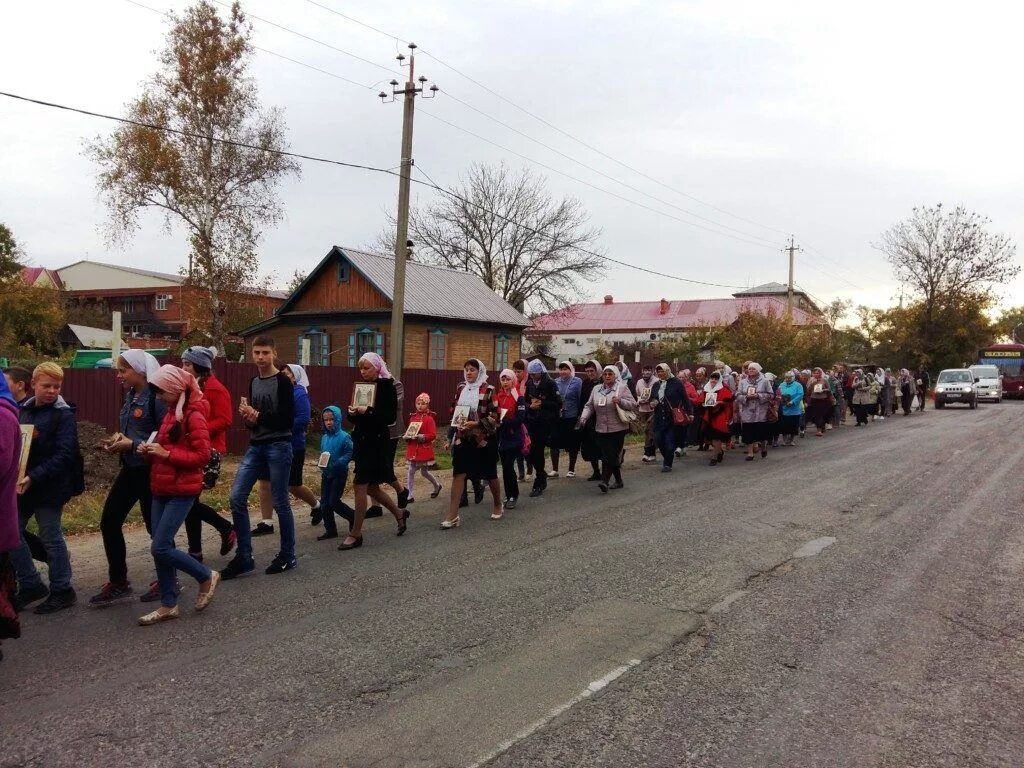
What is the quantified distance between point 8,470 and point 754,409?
13588 millimetres

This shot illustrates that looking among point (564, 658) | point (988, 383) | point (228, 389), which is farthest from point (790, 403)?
point (988, 383)

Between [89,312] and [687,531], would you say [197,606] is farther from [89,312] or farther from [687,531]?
[89,312]

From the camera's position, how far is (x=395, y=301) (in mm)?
17391

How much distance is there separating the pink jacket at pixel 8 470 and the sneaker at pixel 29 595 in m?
1.80

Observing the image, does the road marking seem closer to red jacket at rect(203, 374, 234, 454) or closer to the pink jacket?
the pink jacket

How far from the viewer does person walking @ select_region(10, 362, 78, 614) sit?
5.65 m

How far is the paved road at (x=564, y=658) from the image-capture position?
3662 mm

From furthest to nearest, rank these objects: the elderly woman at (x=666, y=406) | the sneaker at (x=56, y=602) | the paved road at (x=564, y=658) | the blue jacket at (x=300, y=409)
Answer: the elderly woman at (x=666, y=406)
the blue jacket at (x=300, y=409)
the sneaker at (x=56, y=602)
the paved road at (x=564, y=658)

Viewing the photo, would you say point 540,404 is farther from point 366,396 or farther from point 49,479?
point 49,479

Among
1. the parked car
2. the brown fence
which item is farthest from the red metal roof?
the brown fence

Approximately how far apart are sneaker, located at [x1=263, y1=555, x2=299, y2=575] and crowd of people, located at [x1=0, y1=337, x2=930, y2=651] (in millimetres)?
12

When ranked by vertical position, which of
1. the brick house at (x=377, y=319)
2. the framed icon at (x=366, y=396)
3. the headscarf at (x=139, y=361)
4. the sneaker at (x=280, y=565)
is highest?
the brick house at (x=377, y=319)

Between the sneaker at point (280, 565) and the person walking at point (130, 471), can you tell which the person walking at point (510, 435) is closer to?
the sneaker at point (280, 565)

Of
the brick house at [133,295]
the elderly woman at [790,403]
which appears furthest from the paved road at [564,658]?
the brick house at [133,295]
